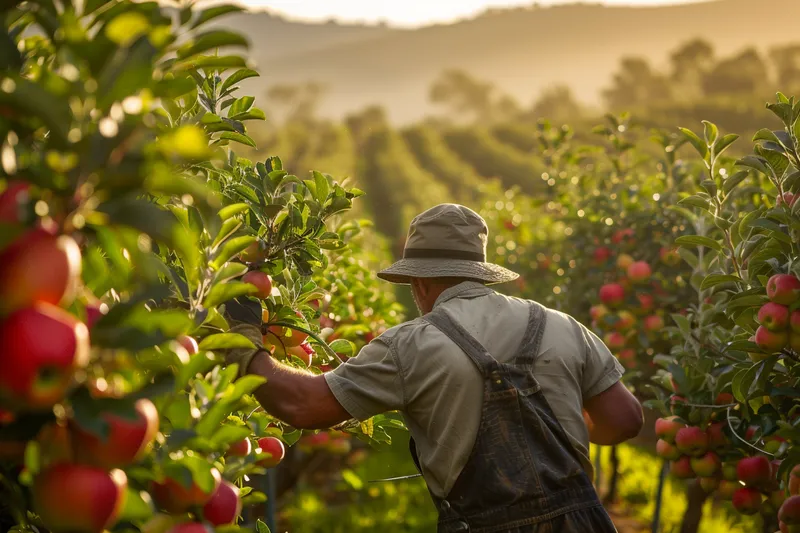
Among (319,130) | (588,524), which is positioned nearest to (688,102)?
(319,130)

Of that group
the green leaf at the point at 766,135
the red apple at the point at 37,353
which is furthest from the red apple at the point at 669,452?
the red apple at the point at 37,353

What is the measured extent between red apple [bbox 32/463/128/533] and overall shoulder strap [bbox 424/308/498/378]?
4.06 ft

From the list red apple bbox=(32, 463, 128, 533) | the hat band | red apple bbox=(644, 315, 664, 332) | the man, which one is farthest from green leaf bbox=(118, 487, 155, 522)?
red apple bbox=(644, 315, 664, 332)

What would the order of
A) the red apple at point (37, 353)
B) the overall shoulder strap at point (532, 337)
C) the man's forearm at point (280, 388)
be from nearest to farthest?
1. the red apple at point (37, 353)
2. the man's forearm at point (280, 388)
3. the overall shoulder strap at point (532, 337)

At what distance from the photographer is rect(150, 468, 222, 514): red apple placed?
984 mm

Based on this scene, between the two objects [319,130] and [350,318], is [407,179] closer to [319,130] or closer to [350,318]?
[319,130]

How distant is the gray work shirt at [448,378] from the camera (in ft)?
6.40

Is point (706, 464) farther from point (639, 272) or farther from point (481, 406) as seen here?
point (639, 272)

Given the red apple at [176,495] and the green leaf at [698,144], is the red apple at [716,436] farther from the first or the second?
the red apple at [176,495]

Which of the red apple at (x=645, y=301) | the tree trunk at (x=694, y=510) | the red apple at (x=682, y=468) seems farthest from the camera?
the red apple at (x=645, y=301)

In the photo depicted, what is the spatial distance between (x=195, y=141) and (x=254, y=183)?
1101 millimetres

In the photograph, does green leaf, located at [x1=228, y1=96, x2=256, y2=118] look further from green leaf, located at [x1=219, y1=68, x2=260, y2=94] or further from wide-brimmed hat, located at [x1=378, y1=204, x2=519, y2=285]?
wide-brimmed hat, located at [x1=378, y1=204, x2=519, y2=285]

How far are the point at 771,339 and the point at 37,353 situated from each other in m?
1.71

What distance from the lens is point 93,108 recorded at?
0.81 m
